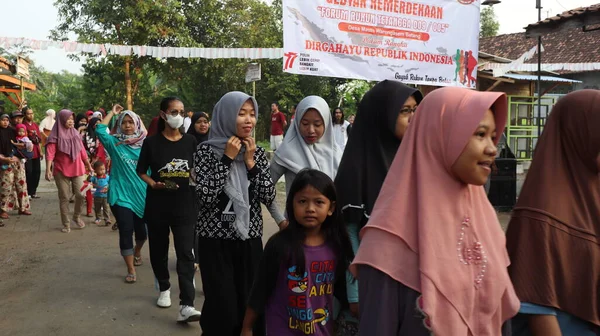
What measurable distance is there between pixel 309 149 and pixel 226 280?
101cm

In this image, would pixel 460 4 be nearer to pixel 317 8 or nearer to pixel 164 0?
pixel 317 8

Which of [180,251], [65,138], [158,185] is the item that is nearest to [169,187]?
[158,185]

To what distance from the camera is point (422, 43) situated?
8.10 m

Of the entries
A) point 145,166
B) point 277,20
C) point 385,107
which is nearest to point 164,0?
point 277,20

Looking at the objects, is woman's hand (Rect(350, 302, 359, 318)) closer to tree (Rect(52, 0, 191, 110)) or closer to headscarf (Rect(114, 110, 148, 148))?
headscarf (Rect(114, 110, 148, 148))

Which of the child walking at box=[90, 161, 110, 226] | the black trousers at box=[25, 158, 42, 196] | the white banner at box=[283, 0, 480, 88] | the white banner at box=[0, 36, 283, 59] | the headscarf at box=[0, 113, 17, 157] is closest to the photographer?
the white banner at box=[283, 0, 480, 88]

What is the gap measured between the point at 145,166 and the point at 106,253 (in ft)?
9.40

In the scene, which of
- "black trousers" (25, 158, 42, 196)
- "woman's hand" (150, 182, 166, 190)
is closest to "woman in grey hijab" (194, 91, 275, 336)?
"woman's hand" (150, 182, 166, 190)

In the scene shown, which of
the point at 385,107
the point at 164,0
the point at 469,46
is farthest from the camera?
the point at 164,0

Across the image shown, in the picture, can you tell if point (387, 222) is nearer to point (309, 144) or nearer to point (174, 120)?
point (309, 144)

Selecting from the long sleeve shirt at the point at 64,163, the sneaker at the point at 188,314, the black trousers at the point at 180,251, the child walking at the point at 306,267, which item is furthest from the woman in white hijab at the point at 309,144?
the long sleeve shirt at the point at 64,163

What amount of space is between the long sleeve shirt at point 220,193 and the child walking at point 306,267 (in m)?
0.86

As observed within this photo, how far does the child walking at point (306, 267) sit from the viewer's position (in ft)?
9.55

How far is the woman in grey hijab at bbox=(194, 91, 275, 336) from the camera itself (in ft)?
12.3
